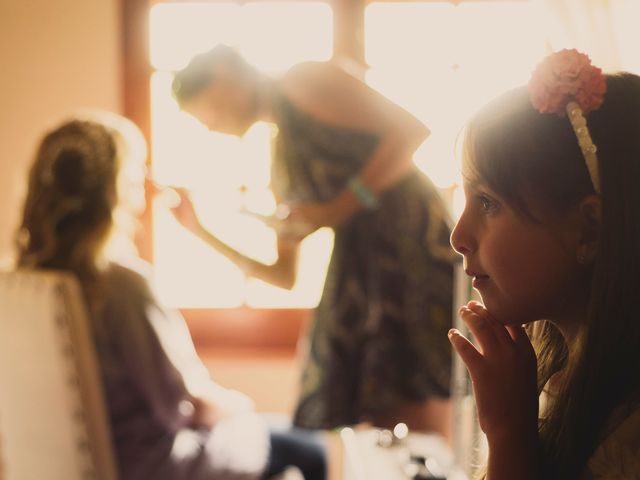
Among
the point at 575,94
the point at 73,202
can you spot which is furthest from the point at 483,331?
the point at 73,202

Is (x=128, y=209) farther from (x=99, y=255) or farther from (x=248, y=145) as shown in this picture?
(x=248, y=145)

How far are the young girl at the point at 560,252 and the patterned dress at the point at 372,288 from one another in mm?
849

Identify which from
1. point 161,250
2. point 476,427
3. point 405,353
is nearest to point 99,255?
point 405,353

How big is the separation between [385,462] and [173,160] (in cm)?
171

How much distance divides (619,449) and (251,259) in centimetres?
111

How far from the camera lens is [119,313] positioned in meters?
1.44

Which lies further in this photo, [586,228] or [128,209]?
[128,209]

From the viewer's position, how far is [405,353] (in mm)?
1594

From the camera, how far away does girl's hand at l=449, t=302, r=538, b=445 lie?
27.1 inches

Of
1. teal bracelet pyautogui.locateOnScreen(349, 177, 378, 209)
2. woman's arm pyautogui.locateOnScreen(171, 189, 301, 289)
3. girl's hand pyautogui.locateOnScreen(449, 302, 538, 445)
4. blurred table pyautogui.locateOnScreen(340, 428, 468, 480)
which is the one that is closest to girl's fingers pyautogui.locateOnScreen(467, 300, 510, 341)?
girl's hand pyautogui.locateOnScreen(449, 302, 538, 445)

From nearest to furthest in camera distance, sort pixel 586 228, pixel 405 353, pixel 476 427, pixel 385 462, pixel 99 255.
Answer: pixel 586 228
pixel 476 427
pixel 385 462
pixel 99 255
pixel 405 353

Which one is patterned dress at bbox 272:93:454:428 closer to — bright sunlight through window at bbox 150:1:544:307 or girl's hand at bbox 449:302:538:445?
girl's hand at bbox 449:302:538:445

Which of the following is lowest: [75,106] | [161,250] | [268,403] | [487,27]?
[268,403]

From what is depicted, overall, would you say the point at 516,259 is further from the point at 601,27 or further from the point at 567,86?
the point at 601,27
